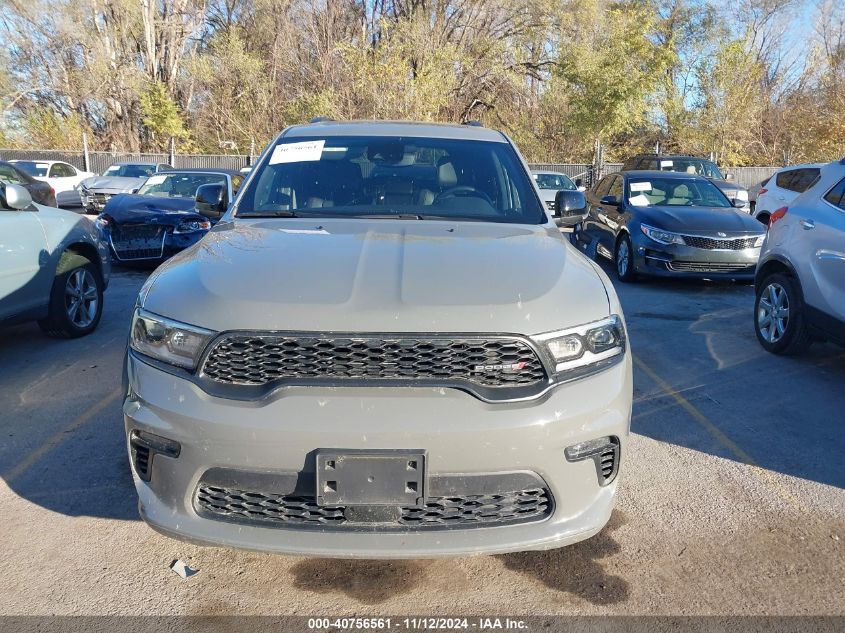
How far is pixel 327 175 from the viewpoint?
12.8 feet

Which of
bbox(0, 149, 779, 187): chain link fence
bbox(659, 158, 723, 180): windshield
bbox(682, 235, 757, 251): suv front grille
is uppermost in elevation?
bbox(659, 158, 723, 180): windshield

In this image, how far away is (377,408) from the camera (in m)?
2.27

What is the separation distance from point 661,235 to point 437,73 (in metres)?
19.5

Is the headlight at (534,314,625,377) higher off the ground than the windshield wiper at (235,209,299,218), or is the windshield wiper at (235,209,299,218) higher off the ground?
the windshield wiper at (235,209,299,218)

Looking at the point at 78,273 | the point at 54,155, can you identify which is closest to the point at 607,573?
the point at 78,273

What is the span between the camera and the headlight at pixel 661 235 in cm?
876

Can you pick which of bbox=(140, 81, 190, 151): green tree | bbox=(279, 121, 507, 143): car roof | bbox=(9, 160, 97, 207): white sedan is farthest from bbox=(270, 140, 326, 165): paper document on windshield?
bbox=(140, 81, 190, 151): green tree

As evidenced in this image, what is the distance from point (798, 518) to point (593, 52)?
94.3 feet

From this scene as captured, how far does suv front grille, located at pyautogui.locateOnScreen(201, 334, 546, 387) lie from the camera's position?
2.35 m

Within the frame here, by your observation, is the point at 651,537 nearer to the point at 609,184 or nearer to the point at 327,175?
the point at 327,175

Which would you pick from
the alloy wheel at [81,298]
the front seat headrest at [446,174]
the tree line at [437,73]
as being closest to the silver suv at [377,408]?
the front seat headrest at [446,174]

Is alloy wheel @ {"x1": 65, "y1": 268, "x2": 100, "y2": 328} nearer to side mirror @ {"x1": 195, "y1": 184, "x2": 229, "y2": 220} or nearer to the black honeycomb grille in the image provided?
side mirror @ {"x1": 195, "y1": 184, "x2": 229, "y2": 220}

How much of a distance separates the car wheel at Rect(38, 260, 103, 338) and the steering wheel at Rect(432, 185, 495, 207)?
3.90 metres

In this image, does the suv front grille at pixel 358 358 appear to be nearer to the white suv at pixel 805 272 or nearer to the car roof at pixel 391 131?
the car roof at pixel 391 131
